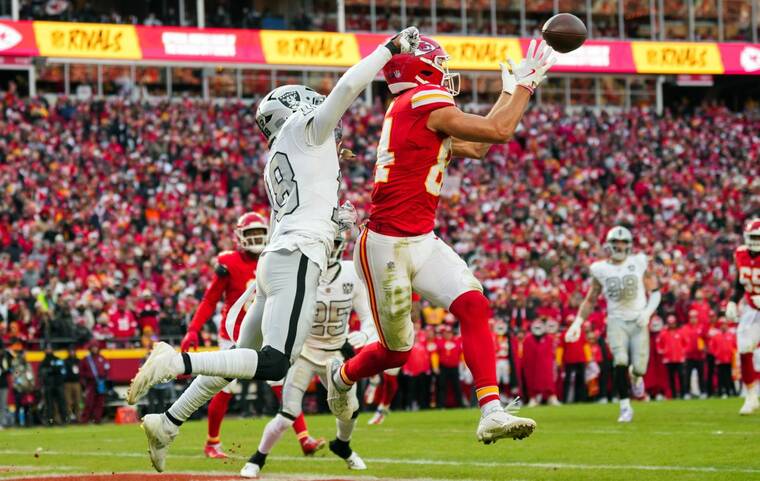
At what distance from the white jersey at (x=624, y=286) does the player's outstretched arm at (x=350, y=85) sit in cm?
737

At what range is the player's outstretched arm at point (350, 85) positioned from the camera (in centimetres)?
629

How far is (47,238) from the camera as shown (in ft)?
70.4

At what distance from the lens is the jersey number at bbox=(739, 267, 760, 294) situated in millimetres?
13070

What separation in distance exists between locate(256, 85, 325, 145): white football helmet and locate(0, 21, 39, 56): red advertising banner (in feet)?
71.6

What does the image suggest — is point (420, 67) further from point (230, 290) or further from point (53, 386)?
point (53, 386)

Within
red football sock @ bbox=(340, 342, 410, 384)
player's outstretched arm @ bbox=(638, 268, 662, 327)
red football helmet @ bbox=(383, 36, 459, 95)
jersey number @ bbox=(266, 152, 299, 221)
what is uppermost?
red football helmet @ bbox=(383, 36, 459, 95)

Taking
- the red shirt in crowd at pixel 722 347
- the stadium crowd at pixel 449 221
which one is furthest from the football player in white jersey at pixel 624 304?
the red shirt in crowd at pixel 722 347

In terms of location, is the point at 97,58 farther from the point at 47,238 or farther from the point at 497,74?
the point at 497,74

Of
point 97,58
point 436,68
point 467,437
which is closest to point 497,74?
point 97,58

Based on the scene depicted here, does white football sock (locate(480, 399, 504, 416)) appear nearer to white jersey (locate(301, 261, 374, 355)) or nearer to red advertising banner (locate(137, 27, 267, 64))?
white jersey (locate(301, 261, 374, 355))

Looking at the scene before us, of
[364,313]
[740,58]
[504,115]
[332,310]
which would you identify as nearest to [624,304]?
[364,313]

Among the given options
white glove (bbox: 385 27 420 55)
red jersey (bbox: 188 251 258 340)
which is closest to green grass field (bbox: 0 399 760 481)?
red jersey (bbox: 188 251 258 340)

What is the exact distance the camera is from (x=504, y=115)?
6.32m

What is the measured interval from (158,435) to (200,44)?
23.9m
